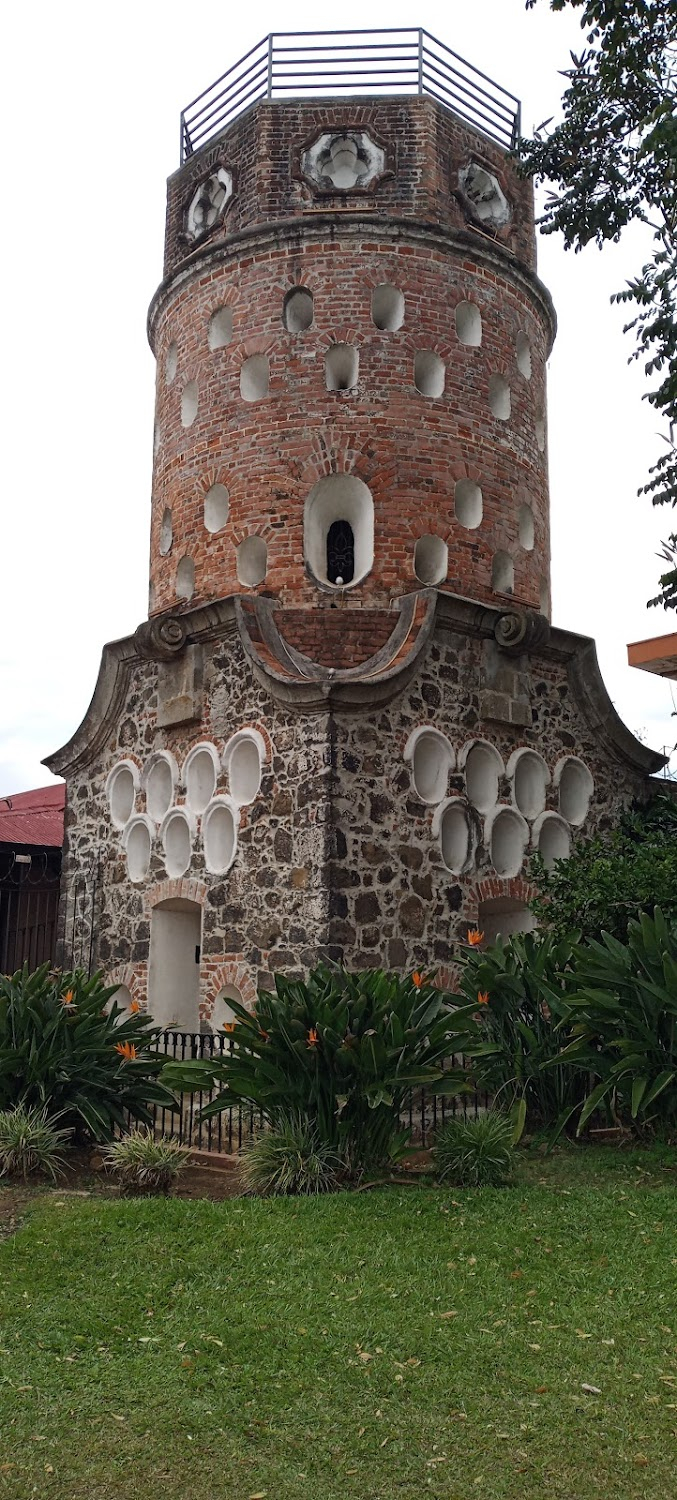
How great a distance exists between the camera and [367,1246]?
7523 millimetres

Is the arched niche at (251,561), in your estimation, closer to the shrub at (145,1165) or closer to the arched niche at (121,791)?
the arched niche at (121,791)

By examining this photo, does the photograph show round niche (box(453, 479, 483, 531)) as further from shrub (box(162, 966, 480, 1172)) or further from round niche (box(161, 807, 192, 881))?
shrub (box(162, 966, 480, 1172))

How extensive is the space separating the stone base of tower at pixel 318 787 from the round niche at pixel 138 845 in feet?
0.08

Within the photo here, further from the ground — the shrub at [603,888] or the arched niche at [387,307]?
the arched niche at [387,307]

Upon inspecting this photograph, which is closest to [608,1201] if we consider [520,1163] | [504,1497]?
[520,1163]

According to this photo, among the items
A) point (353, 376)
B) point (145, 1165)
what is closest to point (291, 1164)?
point (145, 1165)

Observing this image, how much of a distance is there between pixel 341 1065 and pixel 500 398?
33.2 ft

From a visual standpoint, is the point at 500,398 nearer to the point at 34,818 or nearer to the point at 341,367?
the point at 341,367

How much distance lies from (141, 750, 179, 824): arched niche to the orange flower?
4.58 m

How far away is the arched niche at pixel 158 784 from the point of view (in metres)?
15.1

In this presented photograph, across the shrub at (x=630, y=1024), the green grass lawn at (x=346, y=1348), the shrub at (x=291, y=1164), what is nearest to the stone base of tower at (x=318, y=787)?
the shrub at (x=630, y=1024)

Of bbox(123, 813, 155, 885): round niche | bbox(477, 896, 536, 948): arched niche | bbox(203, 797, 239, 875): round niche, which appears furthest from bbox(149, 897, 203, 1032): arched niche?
bbox(477, 896, 536, 948): arched niche

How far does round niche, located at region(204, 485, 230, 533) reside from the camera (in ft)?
51.6

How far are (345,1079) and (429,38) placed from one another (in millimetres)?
13723
